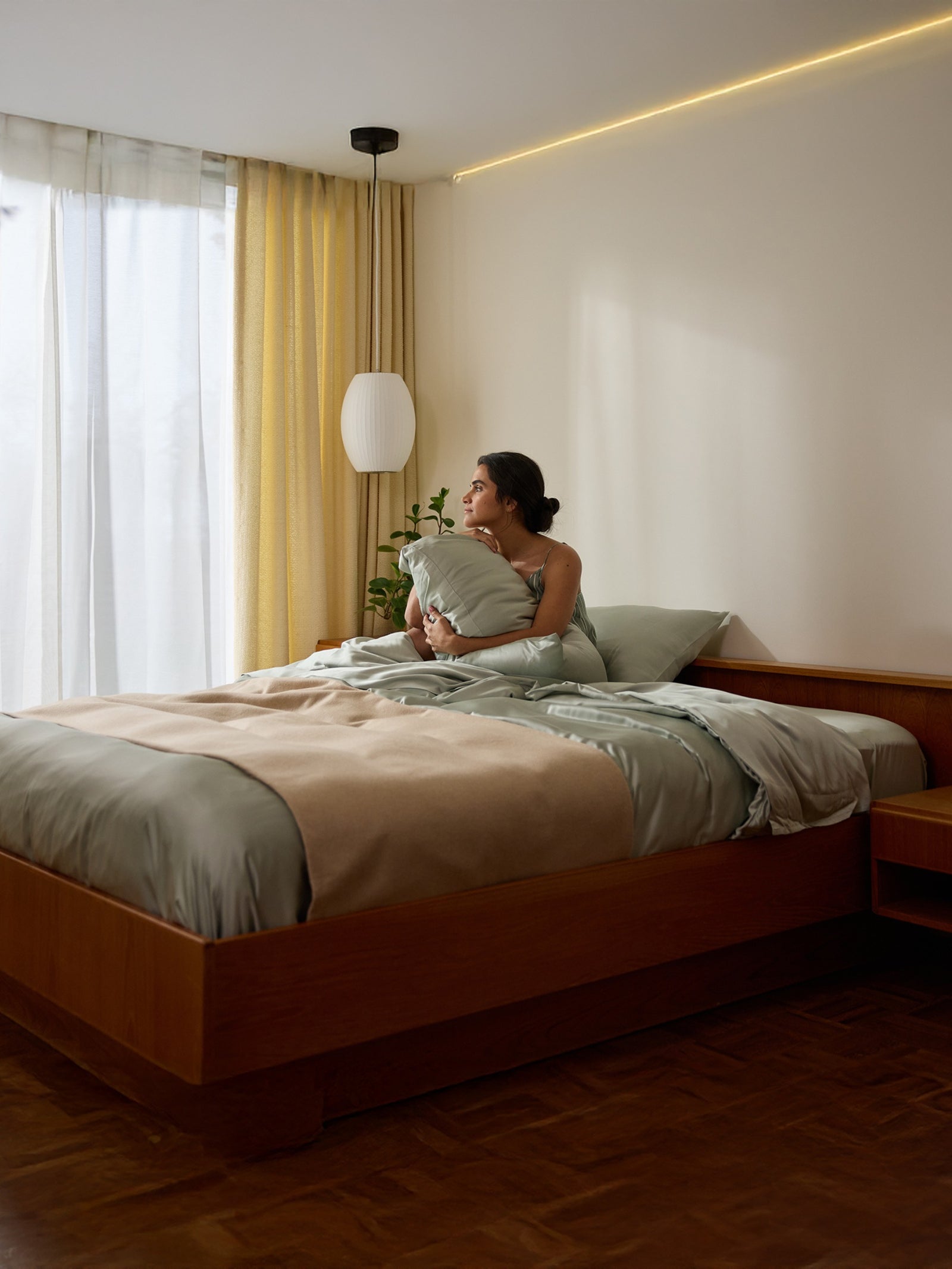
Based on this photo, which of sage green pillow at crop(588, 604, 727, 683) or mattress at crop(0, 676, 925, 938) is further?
sage green pillow at crop(588, 604, 727, 683)

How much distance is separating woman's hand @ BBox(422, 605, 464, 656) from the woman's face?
345 mm

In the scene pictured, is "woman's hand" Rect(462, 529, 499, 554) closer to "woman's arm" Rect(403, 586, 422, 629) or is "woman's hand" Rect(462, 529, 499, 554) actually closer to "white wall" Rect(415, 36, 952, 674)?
"woman's arm" Rect(403, 586, 422, 629)

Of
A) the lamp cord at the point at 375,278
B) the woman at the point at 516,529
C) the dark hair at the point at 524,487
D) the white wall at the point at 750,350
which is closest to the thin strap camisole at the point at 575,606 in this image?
the woman at the point at 516,529

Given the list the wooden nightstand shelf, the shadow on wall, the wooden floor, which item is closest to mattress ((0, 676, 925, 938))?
the wooden nightstand shelf

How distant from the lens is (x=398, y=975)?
2.00 meters

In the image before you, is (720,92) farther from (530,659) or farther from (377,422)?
(530,659)

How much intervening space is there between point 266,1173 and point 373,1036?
0.84ft

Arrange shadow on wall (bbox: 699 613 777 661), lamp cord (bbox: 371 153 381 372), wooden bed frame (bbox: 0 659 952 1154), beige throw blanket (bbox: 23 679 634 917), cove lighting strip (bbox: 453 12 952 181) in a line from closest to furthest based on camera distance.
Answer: wooden bed frame (bbox: 0 659 952 1154), beige throw blanket (bbox: 23 679 634 917), cove lighting strip (bbox: 453 12 952 181), shadow on wall (bbox: 699 613 777 661), lamp cord (bbox: 371 153 381 372)

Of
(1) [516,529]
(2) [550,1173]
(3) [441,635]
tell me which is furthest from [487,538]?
(2) [550,1173]

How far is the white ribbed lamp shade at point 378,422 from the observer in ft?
14.7

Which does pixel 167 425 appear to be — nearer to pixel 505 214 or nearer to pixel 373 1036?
pixel 505 214

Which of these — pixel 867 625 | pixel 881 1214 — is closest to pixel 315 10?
→ pixel 867 625

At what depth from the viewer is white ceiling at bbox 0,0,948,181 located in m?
3.16

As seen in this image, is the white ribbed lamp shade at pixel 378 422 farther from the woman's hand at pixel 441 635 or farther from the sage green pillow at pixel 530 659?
the sage green pillow at pixel 530 659
